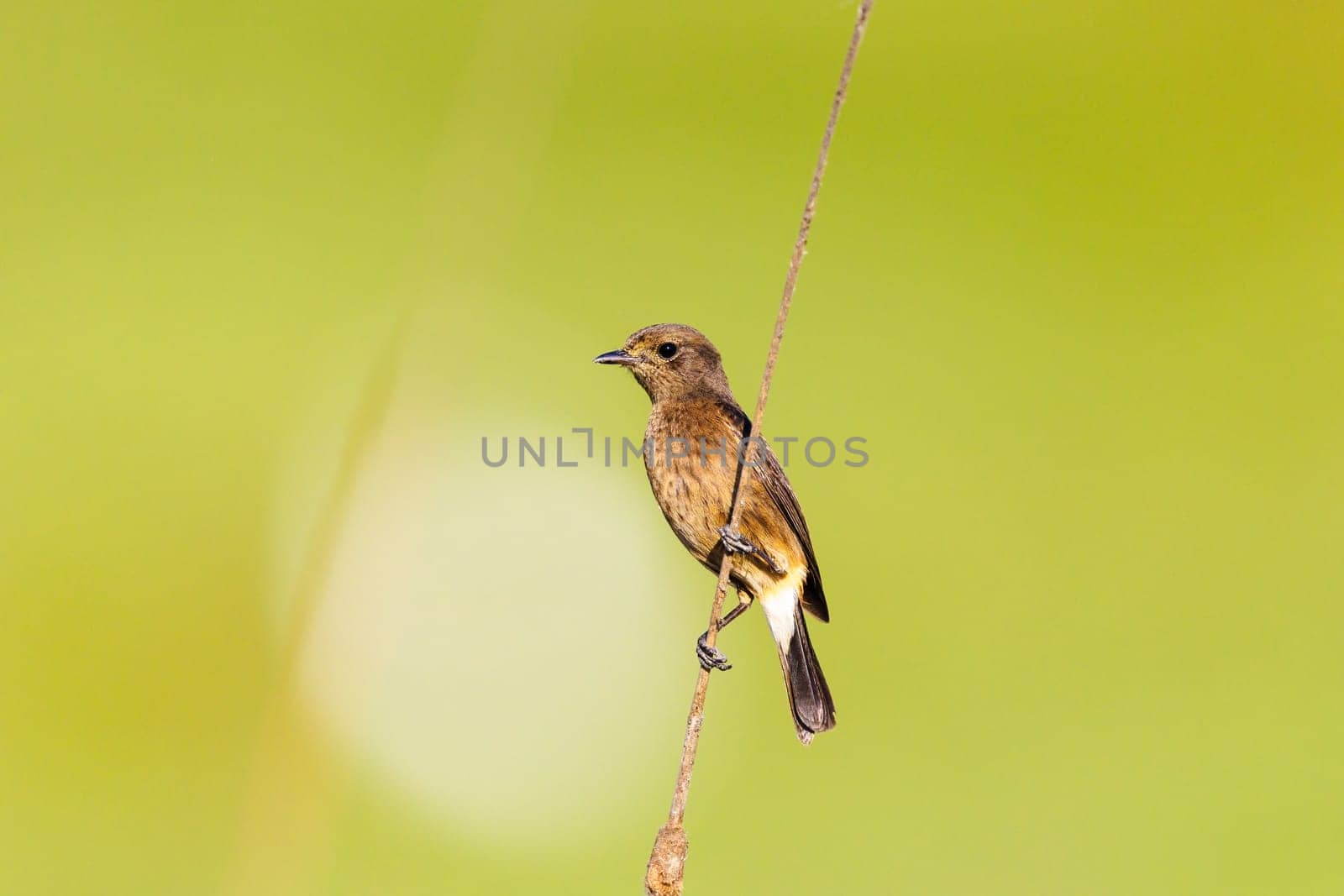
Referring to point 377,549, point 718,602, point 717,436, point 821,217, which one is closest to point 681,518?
point 717,436

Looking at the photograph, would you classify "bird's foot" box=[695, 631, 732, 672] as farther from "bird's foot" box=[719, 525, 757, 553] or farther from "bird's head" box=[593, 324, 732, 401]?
"bird's head" box=[593, 324, 732, 401]

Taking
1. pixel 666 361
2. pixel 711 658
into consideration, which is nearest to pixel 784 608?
pixel 711 658

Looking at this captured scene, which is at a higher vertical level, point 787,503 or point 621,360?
point 621,360

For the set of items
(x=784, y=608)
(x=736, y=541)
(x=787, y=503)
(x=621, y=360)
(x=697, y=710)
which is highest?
(x=621, y=360)

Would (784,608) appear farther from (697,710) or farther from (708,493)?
(697,710)

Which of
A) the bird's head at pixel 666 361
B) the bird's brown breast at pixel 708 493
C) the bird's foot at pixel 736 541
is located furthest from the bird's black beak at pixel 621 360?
the bird's foot at pixel 736 541

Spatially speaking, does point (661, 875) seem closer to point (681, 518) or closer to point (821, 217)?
point (681, 518)
